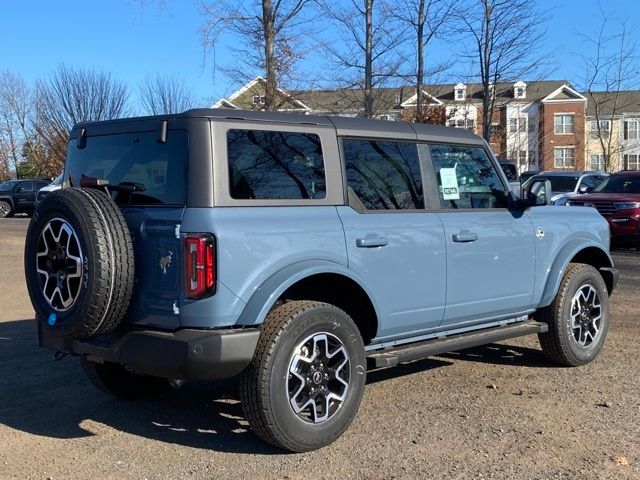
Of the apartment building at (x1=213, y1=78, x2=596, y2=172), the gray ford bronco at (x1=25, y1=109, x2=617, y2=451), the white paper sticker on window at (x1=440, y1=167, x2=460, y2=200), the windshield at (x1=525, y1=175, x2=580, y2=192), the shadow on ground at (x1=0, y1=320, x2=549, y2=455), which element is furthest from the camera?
the windshield at (x1=525, y1=175, x2=580, y2=192)

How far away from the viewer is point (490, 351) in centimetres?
682

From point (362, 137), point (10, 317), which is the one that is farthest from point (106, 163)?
point (10, 317)

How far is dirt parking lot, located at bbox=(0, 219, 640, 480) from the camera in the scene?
157 inches

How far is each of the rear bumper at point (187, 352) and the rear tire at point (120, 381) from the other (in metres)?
1.15

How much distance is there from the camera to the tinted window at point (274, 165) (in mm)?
4125

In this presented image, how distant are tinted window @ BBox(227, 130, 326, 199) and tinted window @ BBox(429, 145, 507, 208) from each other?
118 centimetres

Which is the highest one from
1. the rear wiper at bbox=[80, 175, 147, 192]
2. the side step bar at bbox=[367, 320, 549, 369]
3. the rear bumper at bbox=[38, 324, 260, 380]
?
the rear wiper at bbox=[80, 175, 147, 192]

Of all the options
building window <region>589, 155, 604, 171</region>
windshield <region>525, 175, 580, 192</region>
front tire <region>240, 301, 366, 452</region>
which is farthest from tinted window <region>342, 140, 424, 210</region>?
building window <region>589, 155, 604, 171</region>

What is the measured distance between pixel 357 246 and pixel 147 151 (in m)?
1.42

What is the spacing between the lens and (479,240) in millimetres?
5273

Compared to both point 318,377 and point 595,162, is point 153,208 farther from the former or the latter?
point 595,162

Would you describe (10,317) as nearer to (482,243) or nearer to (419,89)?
(482,243)

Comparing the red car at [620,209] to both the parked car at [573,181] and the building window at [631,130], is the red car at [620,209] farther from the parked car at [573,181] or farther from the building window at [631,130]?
the building window at [631,130]

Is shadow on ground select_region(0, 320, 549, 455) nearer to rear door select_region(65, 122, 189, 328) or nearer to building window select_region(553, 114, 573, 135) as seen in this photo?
rear door select_region(65, 122, 189, 328)
